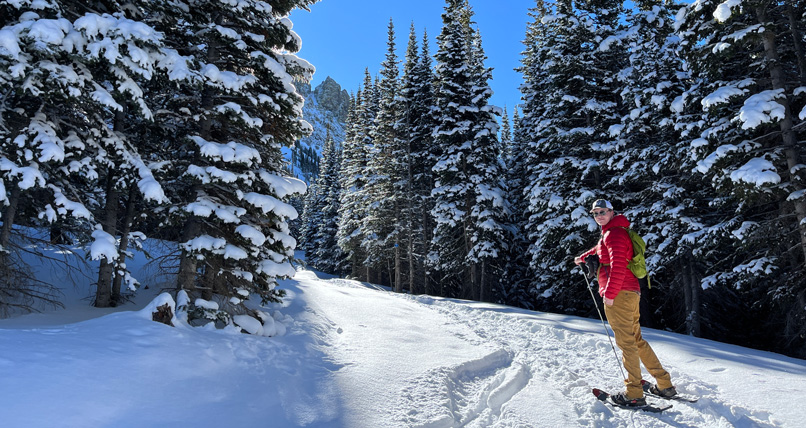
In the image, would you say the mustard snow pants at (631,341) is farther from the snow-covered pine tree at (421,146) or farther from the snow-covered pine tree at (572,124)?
the snow-covered pine tree at (421,146)

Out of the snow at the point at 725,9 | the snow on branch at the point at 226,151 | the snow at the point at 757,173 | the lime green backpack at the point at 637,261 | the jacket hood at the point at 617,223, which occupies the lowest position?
the lime green backpack at the point at 637,261

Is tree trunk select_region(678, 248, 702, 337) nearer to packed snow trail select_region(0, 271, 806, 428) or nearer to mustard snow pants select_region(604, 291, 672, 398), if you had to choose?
packed snow trail select_region(0, 271, 806, 428)

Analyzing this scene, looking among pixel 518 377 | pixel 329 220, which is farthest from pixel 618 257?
pixel 329 220

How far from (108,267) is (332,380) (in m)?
6.07

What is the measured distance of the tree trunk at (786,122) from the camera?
8.23 meters

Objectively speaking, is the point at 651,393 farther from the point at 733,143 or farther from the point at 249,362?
the point at 733,143

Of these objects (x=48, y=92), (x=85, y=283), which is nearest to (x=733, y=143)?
(x=48, y=92)

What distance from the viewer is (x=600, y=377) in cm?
569

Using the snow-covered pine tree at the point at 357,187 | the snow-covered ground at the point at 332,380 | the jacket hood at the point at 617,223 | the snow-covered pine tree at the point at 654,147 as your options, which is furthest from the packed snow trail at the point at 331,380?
the snow-covered pine tree at the point at 357,187

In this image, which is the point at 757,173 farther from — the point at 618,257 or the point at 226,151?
the point at 226,151

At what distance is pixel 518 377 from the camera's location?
5449mm

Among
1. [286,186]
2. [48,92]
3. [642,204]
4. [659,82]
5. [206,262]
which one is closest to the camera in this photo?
[48,92]

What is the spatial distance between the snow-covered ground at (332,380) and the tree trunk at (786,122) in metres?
3.50

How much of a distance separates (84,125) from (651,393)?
400 inches
